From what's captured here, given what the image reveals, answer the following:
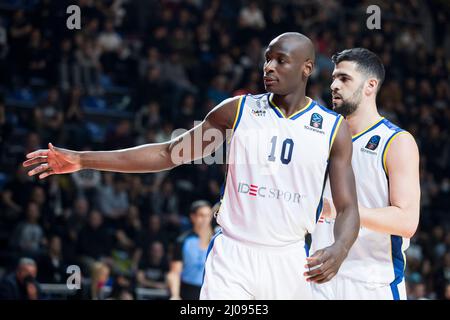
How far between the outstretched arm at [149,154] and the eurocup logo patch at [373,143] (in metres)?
1.09

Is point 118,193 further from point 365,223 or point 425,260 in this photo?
point 365,223

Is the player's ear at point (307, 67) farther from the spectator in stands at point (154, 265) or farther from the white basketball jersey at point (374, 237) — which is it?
the spectator in stands at point (154, 265)

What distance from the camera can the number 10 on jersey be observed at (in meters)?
4.02

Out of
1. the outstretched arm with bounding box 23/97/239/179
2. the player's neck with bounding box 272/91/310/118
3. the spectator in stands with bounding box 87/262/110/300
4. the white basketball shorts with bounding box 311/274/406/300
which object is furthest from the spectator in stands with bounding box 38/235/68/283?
the player's neck with bounding box 272/91/310/118

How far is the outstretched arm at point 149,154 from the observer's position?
414 centimetres

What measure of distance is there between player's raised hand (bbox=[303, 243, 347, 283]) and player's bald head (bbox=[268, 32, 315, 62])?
1.04 metres

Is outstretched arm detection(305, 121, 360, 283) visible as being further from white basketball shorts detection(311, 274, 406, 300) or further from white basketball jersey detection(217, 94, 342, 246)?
white basketball shorts detection(311, 274, 406, 300)

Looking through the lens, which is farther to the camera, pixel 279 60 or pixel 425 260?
pixel 425 260

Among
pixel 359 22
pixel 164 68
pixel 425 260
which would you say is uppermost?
pixel 359 22

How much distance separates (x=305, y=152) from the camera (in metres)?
4.04

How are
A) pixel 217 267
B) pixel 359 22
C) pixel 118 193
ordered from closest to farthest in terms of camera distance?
pixel 217 267, pixel 118 193, pixel 359 22

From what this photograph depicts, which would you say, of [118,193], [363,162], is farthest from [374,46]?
[363,162]

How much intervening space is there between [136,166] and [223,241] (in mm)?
625

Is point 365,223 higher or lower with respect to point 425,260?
higher
